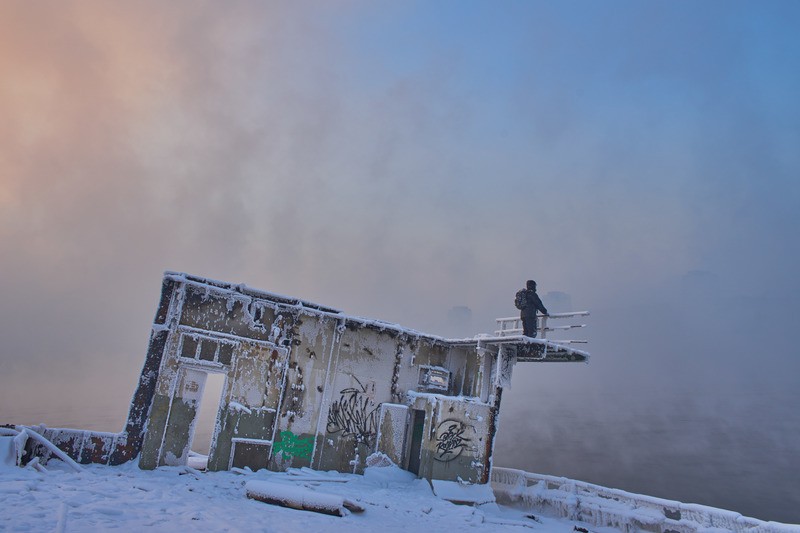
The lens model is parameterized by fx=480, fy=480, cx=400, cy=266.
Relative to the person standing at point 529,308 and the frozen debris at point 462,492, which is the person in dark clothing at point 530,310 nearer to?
the person standing at point 529,308

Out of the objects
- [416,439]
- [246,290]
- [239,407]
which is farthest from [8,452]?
[416,439]

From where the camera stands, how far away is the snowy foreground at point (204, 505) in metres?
8.05

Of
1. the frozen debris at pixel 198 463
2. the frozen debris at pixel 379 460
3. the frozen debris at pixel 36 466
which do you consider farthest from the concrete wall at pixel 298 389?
the frozen debris at pixel 198 463

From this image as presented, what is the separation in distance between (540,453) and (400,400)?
65276 millimetres

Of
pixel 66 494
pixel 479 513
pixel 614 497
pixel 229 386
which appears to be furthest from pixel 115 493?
pixel 614 497

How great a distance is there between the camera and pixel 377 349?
1853 cm

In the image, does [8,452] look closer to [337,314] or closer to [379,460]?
[337,314]

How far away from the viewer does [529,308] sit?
59.3ft

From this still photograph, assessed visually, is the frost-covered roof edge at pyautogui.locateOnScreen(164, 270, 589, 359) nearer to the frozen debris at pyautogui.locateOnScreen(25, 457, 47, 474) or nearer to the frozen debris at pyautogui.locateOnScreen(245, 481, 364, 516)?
the frozen debris at pyautogui.locateOnScreen(25, 457, 47, 474)

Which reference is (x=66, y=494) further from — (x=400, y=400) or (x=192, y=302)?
(x=400, y=400)

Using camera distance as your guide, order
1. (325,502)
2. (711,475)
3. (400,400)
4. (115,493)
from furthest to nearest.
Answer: (711,475)
(400,400)
(325,502)
(115,493)

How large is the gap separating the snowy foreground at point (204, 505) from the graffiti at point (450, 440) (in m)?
1.20

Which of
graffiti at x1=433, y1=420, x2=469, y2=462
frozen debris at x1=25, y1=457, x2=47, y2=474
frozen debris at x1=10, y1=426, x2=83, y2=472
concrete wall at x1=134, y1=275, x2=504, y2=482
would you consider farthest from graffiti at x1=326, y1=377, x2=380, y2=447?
frozen debris at x1=25, y1=457, x2=47, y2=474

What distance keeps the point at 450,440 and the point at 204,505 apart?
29.3ft
